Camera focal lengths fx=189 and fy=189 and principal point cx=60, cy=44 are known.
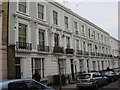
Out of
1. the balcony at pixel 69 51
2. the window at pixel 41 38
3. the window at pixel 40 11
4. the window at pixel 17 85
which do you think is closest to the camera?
the window at pixel 17 85

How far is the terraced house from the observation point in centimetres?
1601

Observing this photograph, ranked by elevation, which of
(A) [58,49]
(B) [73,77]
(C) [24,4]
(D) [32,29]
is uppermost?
(C) [24,4]

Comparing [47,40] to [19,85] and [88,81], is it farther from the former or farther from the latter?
[19,85]

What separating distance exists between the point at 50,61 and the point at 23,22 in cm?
549

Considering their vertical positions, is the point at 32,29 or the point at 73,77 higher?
the point at 32,29

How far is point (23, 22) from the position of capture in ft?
55.4

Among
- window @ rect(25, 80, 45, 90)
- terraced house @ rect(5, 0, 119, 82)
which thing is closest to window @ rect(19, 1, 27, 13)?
terraced house @ rect(5, 0, 119, 82)

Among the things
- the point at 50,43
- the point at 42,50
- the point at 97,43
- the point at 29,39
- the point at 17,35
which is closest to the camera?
the point at 17,35

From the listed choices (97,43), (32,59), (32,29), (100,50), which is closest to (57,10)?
(32,29)

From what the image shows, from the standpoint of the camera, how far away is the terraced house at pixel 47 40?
630 inches

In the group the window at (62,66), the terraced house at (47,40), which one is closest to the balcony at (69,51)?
the terraced house at (47,40)

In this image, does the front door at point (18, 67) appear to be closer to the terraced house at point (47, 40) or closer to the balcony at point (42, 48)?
the terraced house at point (47, 40)

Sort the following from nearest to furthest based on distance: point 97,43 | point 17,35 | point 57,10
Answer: point 17,35, point 57,10, point 97,43

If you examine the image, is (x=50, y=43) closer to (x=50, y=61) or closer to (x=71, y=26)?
(x=50, y=61)
